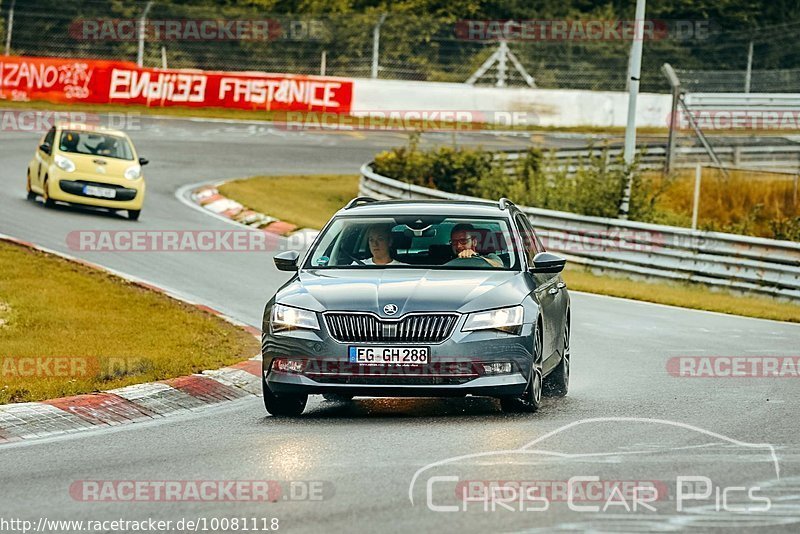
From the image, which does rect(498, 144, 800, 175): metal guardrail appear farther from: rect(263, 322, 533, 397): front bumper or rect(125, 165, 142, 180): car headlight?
rect(263, 322, 533, 397): front bumper

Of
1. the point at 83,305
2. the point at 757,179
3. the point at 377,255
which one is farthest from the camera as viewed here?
the point at 757,179

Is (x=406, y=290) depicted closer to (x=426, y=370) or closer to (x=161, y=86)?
(x=426, y=370)

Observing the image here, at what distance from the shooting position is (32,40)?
43.5 metres

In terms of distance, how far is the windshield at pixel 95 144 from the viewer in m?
26.7

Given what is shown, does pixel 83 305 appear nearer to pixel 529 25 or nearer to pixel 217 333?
pixel 217 333

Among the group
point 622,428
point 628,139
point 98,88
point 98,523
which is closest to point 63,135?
point 628,139


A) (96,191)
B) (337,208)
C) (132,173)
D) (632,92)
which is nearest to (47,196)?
(96,191)

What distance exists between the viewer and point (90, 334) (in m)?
13.8

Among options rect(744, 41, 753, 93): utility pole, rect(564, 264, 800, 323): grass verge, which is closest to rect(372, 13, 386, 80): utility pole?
rect(744, 41, 753, 93): utility pole

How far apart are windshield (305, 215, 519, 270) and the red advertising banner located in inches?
1326

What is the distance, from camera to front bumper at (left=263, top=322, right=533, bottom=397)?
9.54m

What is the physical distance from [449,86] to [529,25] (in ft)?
40.3

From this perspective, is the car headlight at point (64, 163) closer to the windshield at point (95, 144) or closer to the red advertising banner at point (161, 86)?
the windshield at point (95, 144)

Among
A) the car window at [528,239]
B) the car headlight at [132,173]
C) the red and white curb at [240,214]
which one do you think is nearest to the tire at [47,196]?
the car headlight at [132,173]
